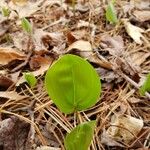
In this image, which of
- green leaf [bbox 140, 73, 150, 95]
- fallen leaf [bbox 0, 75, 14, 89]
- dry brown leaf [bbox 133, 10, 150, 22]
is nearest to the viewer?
green leaf [bbox 140, 73, 150, 95]

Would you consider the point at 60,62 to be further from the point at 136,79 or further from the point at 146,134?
the point at 136,79

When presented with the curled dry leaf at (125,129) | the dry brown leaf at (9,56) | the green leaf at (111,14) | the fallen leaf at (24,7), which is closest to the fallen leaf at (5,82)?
the dry brown leaf at (9,56)

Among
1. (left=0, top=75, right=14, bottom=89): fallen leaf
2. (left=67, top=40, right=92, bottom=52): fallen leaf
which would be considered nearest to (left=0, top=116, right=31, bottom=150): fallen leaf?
(left=0, top=75, right=14, bottom=89): fallen leaf

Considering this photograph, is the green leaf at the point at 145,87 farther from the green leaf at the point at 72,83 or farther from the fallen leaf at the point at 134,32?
the fallen leaf at the point at 134,32

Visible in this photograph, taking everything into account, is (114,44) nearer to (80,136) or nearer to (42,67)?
(42,67)

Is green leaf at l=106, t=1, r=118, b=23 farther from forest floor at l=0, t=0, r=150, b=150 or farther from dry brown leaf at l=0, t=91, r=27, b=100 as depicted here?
dry brown leaf at l=0, t=91, r=27, b=100

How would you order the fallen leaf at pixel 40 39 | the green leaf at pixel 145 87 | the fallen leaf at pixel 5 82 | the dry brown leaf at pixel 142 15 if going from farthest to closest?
the dry brown leaf at pixel 142 15 < the fallen leaf at pixel 40 39 < the fallen leaf at pixel 5 82 < the green leaf at pixel 145 87
